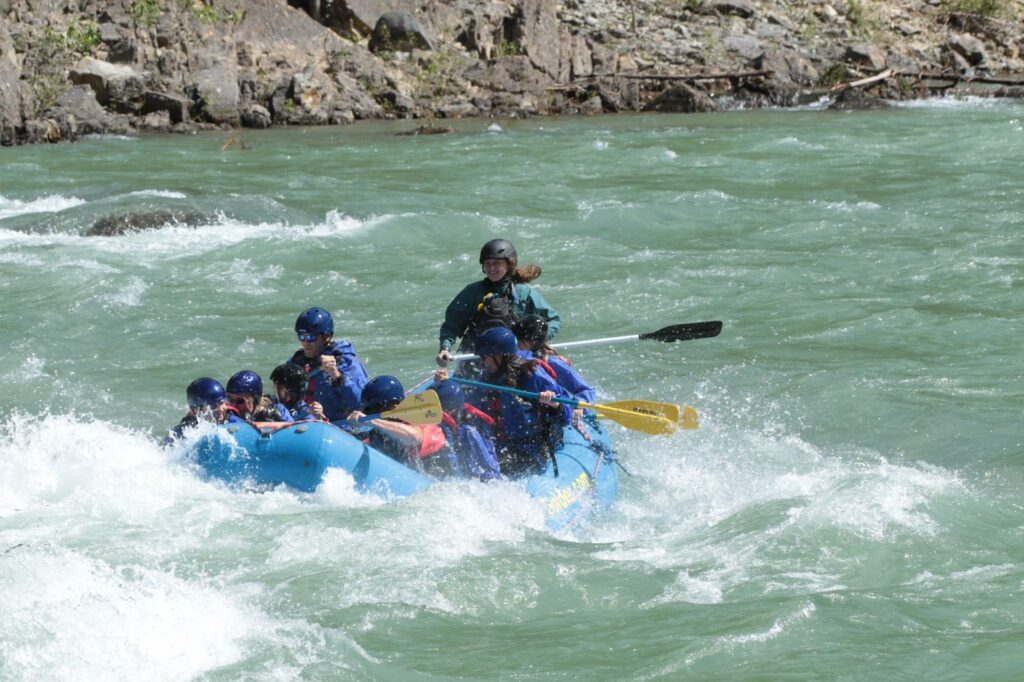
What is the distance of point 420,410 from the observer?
22.7 feet

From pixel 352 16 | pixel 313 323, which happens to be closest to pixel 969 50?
pixel 352 16

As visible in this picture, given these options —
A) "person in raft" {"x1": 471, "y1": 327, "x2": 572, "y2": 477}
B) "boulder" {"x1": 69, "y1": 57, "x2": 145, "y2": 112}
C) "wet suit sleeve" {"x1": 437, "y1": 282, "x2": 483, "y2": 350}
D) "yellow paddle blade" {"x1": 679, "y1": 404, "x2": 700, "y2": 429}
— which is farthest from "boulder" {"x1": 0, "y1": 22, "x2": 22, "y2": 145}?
"yellow paddle blade" {"x1": 679, "y1": 404, "x2": 700, "y2": 429}

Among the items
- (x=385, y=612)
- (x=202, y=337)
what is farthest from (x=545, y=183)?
(x=385, y=612)

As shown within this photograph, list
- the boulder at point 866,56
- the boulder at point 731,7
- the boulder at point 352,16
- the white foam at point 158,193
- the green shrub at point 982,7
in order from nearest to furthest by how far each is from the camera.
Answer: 1. the white foam at point 158,193
2. the boulder at point 866,56
3. the boulder at point 352,16
4. the boulder at point 731,7
5. the green shrub at point 982,7

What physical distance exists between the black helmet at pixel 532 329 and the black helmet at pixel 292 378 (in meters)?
1.21

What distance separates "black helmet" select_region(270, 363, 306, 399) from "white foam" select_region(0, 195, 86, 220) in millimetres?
8849

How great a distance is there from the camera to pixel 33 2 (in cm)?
2662

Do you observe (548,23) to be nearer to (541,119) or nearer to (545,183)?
(541,119)

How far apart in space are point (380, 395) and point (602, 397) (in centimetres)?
269

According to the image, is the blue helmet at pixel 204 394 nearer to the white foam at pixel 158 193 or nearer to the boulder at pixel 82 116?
the white foam at pixel 158 193

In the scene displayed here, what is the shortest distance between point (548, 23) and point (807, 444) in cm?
2238

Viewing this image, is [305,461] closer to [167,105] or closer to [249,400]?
[249,400]

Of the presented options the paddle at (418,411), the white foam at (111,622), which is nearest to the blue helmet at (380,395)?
the paddle at (418,411)

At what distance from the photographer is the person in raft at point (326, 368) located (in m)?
7.31
